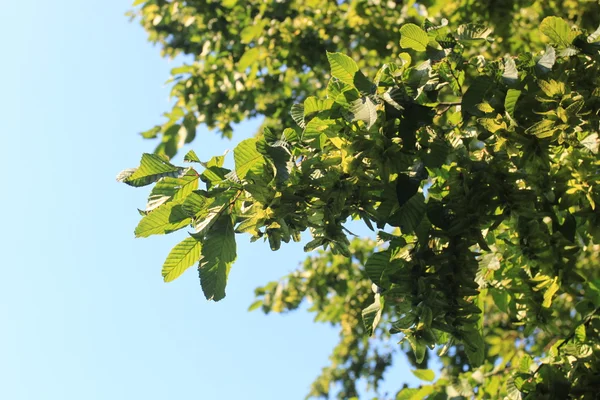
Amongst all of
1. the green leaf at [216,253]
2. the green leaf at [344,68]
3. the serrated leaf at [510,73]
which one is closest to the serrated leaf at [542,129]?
the serrated leaf at [510,73]

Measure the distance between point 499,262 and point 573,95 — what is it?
546 mm

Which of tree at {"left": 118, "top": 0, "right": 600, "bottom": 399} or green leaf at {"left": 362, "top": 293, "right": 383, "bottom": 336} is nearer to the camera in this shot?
tree at {"left": 118, "top": 0, "right": 600, "bottom": 399}

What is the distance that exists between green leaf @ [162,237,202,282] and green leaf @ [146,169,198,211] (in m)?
0.11

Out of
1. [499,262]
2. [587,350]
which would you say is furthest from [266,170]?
[587,350]

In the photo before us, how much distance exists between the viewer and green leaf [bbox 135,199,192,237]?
1.35 metres

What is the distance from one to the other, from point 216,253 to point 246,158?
210mm

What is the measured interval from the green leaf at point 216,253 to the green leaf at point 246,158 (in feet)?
0.35

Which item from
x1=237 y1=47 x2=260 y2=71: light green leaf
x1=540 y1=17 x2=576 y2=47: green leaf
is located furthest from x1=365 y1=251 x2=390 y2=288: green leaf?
x1=237 y1=47 x2=260 y2=71: light green leaf

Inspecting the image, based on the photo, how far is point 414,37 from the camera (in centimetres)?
145

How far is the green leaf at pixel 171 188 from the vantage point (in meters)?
1.38

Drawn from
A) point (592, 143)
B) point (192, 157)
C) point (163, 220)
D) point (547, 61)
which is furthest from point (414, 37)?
point (163, 220)

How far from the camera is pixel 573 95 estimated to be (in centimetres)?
140

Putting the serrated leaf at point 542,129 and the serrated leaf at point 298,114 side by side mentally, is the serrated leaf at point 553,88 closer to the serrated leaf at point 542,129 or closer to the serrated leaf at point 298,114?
the serrated leaf at point 542,129

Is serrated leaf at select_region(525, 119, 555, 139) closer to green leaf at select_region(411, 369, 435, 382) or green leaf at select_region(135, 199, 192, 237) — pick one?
green leaf at select_region(135, 199, 192, 237)
